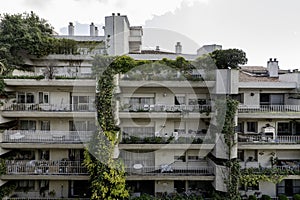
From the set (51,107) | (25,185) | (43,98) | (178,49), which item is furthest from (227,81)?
(25,185)

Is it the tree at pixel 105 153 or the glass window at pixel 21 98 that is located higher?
the glass window at pixel 21 98

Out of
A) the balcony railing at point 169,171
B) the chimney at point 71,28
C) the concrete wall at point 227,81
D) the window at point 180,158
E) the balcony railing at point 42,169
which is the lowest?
the balcony railing at point 169,171

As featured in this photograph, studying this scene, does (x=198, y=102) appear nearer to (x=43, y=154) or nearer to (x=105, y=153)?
(x=105, y=153)

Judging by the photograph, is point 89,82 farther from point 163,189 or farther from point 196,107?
point 163,189

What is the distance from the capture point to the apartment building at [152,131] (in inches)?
666

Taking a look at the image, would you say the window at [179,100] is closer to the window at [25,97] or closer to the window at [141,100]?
the window at [141,100]

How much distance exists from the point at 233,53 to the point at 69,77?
10894mm

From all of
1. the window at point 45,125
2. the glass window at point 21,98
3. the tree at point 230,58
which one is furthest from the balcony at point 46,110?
the tree at point 230,58

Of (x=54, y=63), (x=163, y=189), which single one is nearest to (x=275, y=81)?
(x=163, y=189)

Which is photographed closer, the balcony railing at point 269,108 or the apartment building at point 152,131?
the apartment building at point 152,131

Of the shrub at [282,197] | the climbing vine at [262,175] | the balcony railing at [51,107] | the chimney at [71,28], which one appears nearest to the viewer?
the climbing vine at [262,175]

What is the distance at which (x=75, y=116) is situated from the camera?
17438mm

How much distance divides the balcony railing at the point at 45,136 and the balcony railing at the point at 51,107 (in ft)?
4.76

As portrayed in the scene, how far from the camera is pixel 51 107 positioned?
17.8 meters
